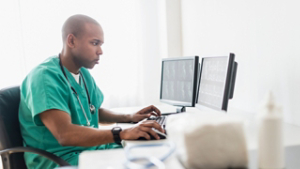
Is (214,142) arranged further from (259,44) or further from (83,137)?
(259,44)

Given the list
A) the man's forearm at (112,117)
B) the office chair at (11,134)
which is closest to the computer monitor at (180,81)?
the man's forearm at (112,117)

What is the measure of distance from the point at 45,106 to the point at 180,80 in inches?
27.1

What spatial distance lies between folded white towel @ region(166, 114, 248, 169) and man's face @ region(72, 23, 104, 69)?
2.74 ft

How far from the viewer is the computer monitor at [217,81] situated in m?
1.00

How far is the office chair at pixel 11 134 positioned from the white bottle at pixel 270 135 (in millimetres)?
781

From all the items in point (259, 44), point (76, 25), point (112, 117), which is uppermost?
point (76, 25)

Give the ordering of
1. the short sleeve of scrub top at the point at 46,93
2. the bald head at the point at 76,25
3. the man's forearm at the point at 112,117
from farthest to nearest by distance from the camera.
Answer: the man's forearm at the point at 112,117 < the bald head at the point at 76,25 < the short sleeve of scrub top at the point at 46,93

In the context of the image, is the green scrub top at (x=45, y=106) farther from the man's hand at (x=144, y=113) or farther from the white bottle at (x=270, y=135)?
the white bottle at (x=270, y=135)

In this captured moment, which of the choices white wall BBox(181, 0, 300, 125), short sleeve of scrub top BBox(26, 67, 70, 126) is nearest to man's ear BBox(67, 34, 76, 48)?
short sleeve of scrub top BBox(26, 67, 70, 126)

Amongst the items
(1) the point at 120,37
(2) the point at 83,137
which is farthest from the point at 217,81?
(1) the point at 120,37

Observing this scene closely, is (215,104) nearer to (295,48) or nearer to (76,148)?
(295,48)

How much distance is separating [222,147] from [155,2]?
7.83 ft

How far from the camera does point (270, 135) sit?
19.3 inches

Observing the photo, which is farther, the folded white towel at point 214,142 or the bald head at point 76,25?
the bald head at point 76,25
